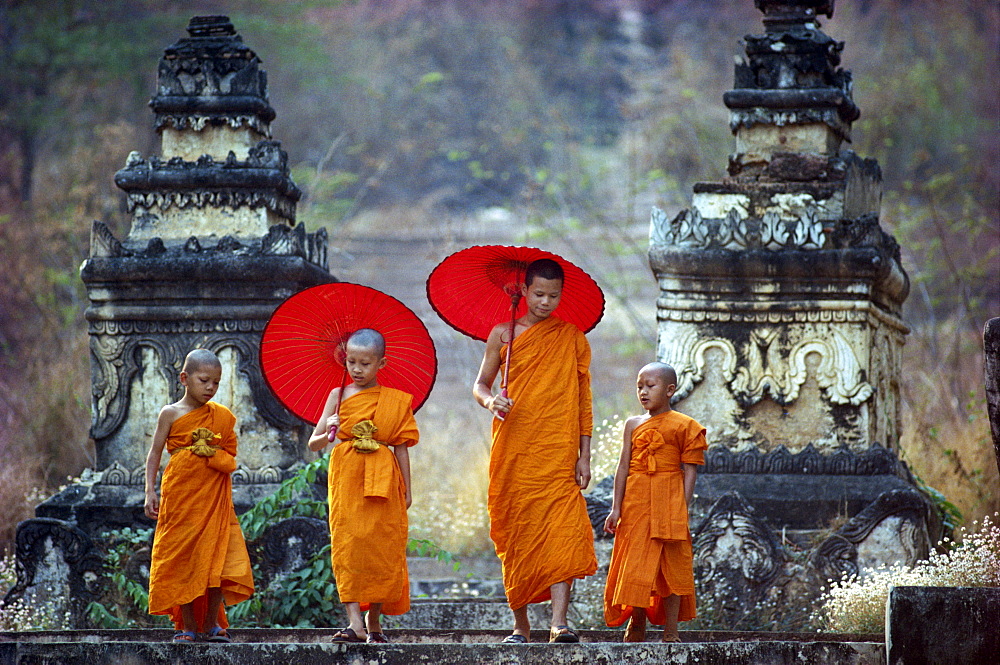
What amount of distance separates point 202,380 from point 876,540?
3597 millimetres

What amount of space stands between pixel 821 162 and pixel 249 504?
149 inches

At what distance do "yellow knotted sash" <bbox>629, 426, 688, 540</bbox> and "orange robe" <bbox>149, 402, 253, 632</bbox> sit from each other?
1700mm

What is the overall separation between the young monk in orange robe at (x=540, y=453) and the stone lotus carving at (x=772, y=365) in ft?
6.07

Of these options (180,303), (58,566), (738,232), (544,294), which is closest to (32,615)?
(58,566)

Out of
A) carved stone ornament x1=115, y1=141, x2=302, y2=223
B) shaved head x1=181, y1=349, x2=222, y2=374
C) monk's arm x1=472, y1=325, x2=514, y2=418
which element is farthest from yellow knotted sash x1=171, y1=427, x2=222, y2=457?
carved stone ornament x1=115, y1=141, x2=302, y2=223

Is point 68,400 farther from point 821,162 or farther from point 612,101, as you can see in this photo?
point 612,101

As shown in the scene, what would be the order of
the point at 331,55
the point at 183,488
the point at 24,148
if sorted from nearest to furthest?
the point at 183,488 < the point at 24,148 < the point at 331,55

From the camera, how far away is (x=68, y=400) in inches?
394

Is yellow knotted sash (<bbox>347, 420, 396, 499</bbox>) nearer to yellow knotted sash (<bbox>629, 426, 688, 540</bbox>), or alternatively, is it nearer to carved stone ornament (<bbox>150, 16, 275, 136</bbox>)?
yellow knotted sash (<bbox>629, 426, 688, 540</bbox>)

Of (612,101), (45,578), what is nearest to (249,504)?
(45,578)

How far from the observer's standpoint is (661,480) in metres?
5.33

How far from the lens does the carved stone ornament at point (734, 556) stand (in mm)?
6703

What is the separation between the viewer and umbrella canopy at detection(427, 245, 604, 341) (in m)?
5.50

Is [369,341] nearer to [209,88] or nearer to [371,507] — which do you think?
[371,507]
